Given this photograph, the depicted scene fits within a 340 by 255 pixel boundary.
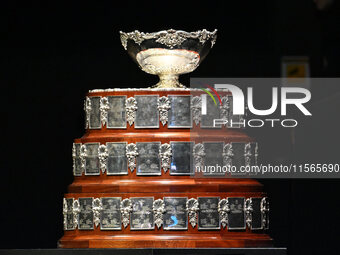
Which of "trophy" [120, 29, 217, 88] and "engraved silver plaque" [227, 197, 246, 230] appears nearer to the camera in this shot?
"engraved silver plaque" [227, 197, 246, 230]

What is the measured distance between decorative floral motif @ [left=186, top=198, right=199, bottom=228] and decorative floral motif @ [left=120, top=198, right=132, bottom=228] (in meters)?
0.41

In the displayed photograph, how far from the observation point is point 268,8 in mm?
9078

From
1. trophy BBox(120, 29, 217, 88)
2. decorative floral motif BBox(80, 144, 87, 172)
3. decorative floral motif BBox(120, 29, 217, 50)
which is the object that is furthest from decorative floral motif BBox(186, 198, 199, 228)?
decorative floral motif BBox(120, 29, 217, 50)

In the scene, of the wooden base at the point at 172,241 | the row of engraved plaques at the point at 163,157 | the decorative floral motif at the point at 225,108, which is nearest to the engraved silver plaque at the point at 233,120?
the decorative floral motif at the point at 225,108

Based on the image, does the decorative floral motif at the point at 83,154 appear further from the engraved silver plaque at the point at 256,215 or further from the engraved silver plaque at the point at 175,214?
the engraved silver plaque at the point at 256,215

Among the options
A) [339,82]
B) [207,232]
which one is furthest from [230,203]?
→ [339,82]

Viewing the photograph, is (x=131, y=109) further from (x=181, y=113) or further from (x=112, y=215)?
(x=112, y=215)

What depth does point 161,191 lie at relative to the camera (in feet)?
26.3

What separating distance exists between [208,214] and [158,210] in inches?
14.0

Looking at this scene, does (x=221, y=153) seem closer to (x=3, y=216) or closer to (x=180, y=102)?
(x=180, y=102)

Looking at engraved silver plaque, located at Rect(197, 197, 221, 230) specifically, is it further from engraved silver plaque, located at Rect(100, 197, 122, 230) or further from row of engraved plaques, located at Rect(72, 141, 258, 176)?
engraved silver plaque, located at Rect(100, 197, 122, 230)

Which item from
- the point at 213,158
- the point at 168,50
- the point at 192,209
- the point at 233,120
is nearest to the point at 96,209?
the point at 192,209

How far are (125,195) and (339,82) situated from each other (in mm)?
1936

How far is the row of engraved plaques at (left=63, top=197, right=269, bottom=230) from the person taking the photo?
799 centimetres
